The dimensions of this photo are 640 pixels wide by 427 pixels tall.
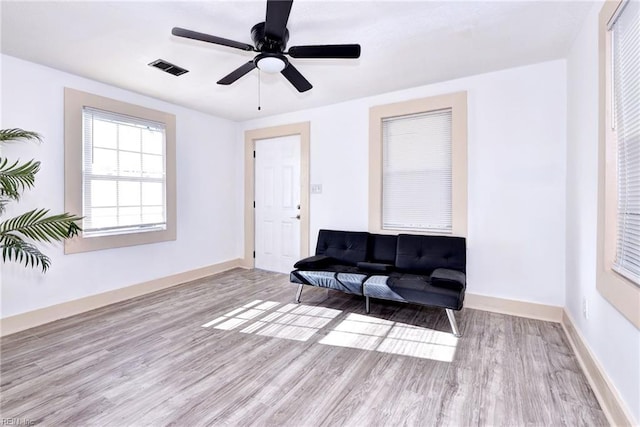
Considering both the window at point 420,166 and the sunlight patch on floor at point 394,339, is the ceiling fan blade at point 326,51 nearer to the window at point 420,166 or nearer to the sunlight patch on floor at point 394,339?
the window at point 420,166

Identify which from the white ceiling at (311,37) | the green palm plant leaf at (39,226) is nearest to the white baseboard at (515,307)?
the white ceiling at (311,37)

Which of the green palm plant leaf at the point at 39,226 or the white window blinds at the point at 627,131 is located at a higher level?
the white window blinds at the point at 627,131

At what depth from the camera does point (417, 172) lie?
145 inches

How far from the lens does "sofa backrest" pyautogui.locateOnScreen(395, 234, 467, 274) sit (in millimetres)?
3127

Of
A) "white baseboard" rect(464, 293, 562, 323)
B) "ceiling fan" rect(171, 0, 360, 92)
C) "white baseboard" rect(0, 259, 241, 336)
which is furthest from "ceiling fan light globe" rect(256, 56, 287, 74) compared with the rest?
"white baseboard" rect(0, 259, 241, 336)

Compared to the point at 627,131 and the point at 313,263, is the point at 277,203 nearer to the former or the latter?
the point at 313,263

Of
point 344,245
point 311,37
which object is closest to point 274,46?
point 311,37

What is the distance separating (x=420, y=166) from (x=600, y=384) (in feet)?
8.11

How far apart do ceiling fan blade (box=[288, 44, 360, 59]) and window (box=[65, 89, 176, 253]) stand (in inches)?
105

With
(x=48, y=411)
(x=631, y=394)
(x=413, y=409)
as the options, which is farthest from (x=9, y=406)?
(x=631, y=394)

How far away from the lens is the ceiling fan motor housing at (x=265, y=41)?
2076mm

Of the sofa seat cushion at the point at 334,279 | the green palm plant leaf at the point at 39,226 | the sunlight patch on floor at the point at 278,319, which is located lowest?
the sunlight patch on floor at the point at 278,319

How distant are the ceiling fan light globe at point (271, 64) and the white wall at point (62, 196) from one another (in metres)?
2.39

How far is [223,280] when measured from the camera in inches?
174
